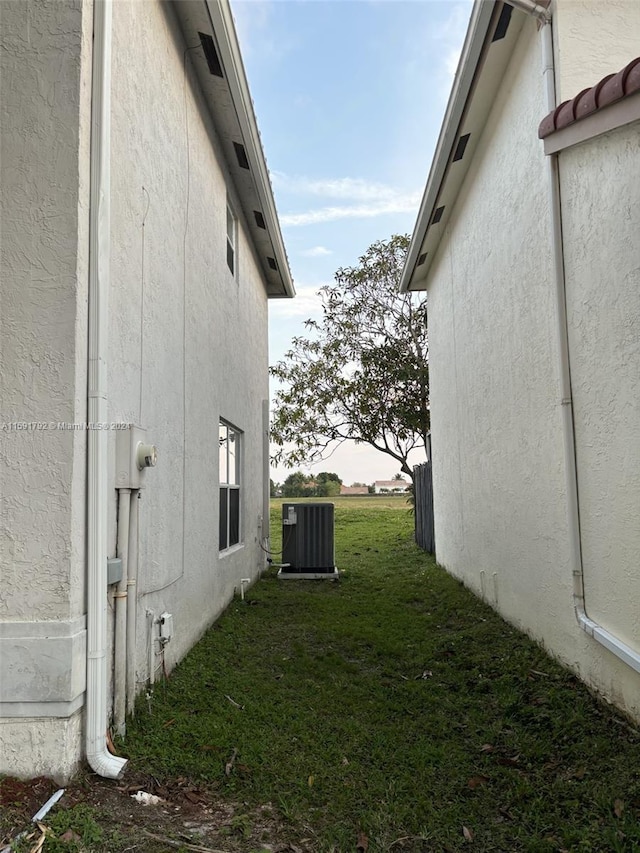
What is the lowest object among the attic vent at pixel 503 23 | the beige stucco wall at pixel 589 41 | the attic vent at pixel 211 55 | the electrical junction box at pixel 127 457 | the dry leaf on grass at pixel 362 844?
the dry leaf on grass at pixel 362 844

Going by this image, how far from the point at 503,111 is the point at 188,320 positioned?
3.73 metres

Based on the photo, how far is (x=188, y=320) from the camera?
5.43 metres

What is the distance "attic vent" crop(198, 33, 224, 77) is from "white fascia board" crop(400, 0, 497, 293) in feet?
7.71

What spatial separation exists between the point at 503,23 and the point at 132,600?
5.62m

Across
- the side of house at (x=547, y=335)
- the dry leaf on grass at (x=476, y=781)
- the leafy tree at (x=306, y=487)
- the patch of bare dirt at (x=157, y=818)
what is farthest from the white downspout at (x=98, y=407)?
the leafy tree at (x=306, y=487)

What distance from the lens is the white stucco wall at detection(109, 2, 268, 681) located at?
12.5 feet

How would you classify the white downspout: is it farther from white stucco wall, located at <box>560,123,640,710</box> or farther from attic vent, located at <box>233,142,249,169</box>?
attic vent, located at <box>233,142,249,169</box>

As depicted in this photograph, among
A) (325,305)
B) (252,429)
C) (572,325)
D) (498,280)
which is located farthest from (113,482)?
(325,305)

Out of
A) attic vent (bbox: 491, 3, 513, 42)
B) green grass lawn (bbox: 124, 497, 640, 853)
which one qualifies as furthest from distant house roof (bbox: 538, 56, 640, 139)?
green grass lawn (bbox: 124, 497, 640, 853)

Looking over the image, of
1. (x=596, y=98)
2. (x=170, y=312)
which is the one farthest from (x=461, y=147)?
(x=170, y=312)

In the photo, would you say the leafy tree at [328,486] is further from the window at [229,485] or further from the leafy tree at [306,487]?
the window at [229,485]

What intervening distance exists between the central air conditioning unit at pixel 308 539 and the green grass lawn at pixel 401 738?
3560mm

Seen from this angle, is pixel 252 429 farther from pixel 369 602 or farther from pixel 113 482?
pixel 113 482

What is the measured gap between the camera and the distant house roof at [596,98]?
11.0ft
